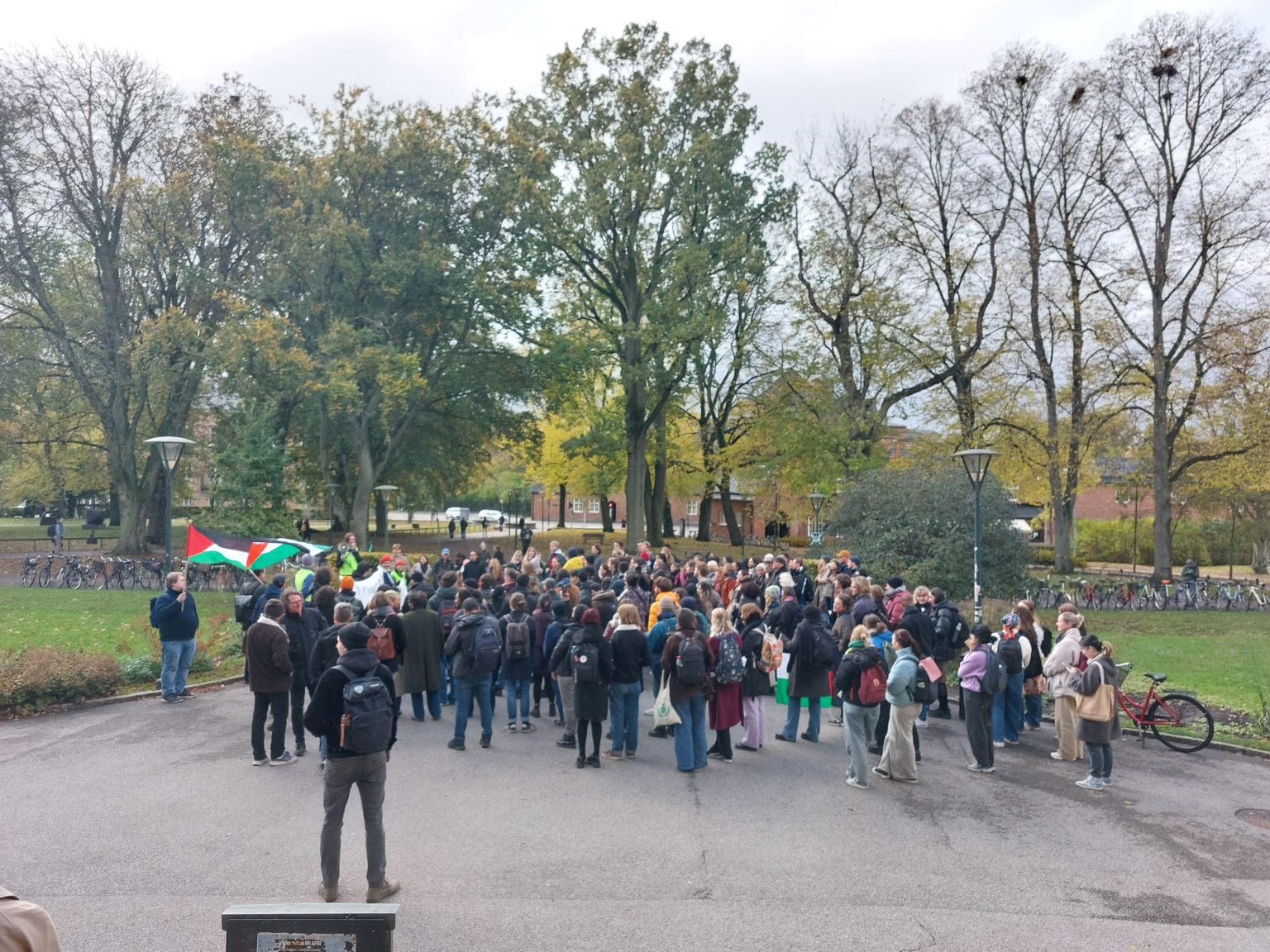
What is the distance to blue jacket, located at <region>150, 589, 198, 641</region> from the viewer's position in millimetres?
12008

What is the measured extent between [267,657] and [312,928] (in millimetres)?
6503

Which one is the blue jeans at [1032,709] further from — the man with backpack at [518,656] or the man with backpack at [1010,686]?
the man with backpack at [518,656]

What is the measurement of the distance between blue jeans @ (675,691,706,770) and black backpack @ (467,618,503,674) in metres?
2.21

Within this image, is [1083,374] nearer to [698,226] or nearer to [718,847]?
[698,226]

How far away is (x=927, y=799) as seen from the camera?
8773 mm

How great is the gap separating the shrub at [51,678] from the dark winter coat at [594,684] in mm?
7424

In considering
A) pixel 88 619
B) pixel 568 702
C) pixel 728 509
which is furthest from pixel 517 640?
pixel 728 509

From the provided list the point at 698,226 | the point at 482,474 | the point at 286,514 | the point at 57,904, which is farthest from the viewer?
the point at 482,474

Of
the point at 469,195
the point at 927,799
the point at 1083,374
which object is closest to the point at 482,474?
the point at 469,195

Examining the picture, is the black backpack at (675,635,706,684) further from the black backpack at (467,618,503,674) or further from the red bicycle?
the red bicycle

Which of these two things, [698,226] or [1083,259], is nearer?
[1083,259]

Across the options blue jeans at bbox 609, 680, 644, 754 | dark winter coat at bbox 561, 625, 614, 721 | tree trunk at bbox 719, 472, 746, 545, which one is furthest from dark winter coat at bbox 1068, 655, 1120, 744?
tree trunk at bbox 719, 472, 746, 545

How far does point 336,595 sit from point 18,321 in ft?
107

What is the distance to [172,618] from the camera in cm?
1202
